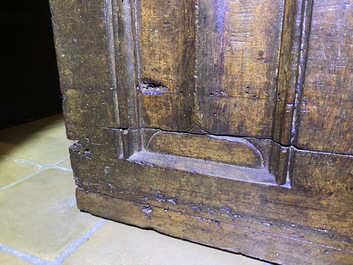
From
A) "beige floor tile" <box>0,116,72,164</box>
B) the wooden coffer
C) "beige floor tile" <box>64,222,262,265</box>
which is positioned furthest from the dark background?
"beige floor tile" <box>64,222,262,265</box>

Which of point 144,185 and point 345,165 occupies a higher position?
point 345,165

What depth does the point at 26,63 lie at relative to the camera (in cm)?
190

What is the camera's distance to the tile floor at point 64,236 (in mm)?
700

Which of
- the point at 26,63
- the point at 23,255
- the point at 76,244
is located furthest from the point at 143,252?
the point at 26,63

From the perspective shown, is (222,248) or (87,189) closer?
(222,248)

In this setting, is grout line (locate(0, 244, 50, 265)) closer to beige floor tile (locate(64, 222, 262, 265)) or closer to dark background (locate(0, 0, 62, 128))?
beige floor tile (locate(64, 222, 262, 265))

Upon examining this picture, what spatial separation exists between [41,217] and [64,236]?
14cm

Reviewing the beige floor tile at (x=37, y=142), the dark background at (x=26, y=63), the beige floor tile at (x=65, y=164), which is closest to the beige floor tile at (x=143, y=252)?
the beige floor tile at (x=65, y=164)

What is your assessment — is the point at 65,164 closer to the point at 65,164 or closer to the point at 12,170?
the point at 65,164

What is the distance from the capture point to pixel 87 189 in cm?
88

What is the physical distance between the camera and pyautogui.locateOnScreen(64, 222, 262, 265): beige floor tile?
0.69 metres

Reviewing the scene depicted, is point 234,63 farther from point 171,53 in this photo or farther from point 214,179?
point 214,179

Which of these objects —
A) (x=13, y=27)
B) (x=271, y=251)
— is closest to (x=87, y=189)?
(x=271, y=251)

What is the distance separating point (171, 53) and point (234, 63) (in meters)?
0.16
